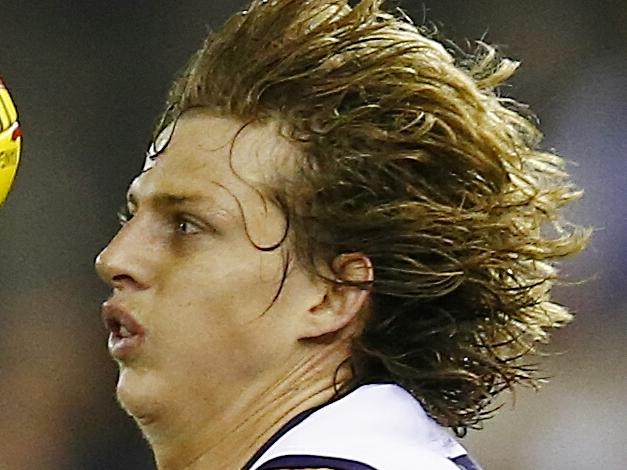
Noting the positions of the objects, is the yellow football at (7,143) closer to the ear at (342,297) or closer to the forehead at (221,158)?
the forehead at (221,158)

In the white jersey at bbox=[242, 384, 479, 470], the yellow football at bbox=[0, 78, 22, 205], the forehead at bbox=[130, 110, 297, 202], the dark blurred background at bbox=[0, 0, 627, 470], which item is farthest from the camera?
the dark blurred background at bbox=[0, 0, 627, 470]

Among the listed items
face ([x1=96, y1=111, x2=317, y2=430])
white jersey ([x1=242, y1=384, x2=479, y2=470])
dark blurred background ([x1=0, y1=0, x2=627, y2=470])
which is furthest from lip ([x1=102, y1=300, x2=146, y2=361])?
dark blurred background ([x1=0, y1=0, x2=627, y2=470])

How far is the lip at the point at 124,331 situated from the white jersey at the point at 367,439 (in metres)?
0.11

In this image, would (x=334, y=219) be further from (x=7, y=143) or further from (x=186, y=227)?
(x=7, y=143)

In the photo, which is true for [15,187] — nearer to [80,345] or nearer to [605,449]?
[80,345]

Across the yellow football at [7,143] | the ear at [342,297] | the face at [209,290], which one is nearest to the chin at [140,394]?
the face at [209,290]

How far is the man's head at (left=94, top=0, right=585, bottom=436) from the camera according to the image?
919 mm

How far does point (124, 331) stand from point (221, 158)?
0.45 ft

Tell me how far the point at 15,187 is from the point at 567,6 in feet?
3.55

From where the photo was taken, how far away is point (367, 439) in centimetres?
85

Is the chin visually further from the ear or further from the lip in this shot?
the ear

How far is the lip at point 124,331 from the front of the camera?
3.05ft

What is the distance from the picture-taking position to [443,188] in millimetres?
929

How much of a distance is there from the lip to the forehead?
0.09m
